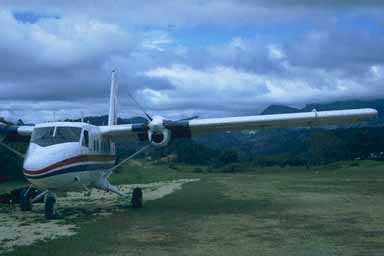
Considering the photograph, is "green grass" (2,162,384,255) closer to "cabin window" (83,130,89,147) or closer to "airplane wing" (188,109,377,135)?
"cabin window" (83,130,89,147)

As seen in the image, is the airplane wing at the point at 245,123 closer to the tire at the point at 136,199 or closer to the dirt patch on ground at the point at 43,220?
the tire at the point at 136,199

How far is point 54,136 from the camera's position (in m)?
16.1

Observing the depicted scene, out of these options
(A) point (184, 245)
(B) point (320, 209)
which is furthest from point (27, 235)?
(B) point (320, 209)

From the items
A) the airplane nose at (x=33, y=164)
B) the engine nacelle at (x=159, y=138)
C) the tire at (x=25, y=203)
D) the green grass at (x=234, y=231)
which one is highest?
the engine nacelle at (x=159, y=138)

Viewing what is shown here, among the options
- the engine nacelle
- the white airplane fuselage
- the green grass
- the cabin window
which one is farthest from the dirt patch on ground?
the engine nacelle

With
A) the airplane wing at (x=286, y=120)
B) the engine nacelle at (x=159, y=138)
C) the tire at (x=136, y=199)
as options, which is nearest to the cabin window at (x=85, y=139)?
the engine nacelle at (x=159, y=138)

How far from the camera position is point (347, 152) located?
8769 centimetres

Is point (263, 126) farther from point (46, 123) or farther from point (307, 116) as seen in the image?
point (46, 123)

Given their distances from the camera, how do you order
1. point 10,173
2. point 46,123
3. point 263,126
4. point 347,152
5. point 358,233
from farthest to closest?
point 347,152, point 10,173, point 263,126, point 46,123, point 358,233

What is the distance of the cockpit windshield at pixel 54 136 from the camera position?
1586 cm

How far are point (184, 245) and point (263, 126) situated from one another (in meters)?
9.43

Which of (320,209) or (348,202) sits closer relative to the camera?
(320,209)

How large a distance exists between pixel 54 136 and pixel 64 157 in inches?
35.2

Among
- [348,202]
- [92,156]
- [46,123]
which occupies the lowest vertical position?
[348,202]
